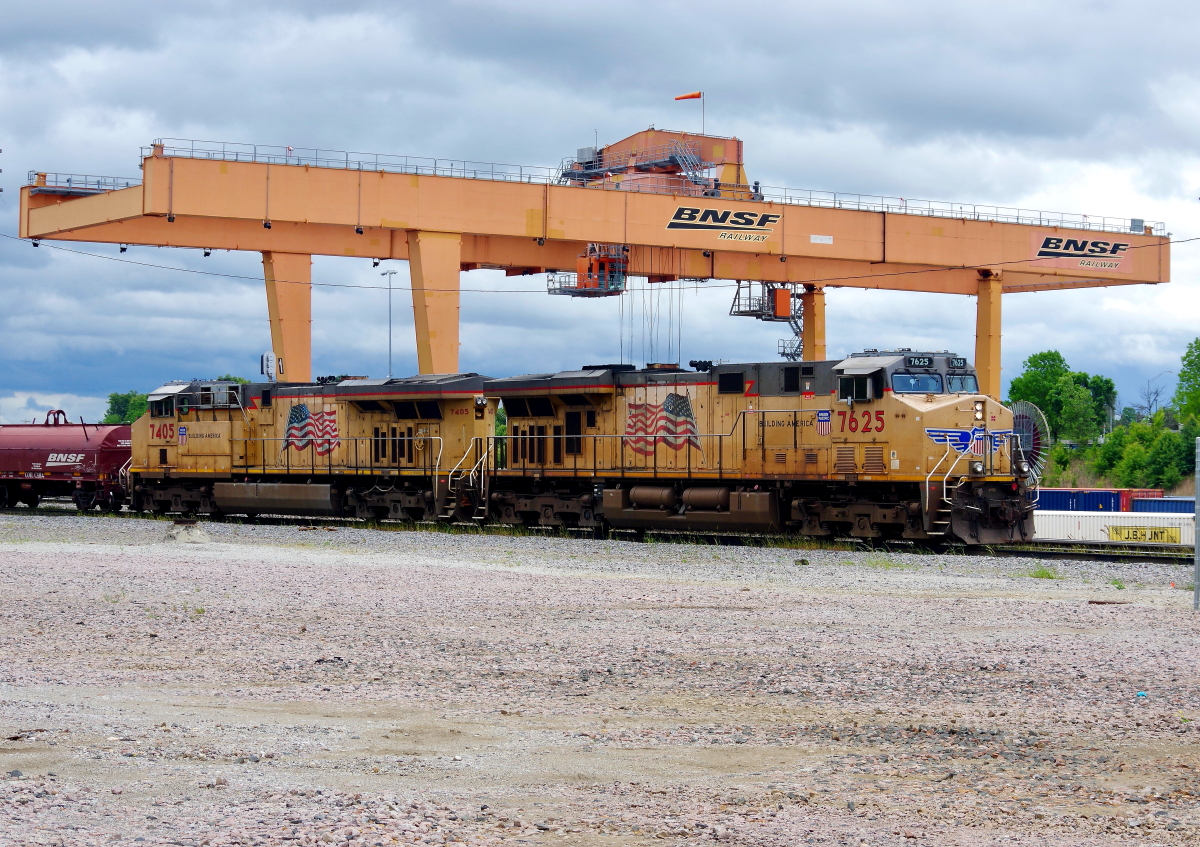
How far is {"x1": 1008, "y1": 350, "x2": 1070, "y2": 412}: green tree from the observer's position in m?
112

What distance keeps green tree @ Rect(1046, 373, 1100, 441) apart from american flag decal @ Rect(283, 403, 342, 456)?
86.5 m

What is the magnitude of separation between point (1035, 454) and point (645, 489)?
7.16 m

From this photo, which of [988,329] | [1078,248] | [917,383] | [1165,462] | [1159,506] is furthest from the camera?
[1165,462]

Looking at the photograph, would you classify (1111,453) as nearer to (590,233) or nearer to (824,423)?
(590,233)

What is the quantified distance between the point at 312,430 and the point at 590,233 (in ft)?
41.1

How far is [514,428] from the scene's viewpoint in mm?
26828

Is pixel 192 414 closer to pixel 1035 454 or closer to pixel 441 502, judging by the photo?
pixel 441 502

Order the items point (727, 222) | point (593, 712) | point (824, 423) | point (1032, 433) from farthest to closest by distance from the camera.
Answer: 1. point (727, 222)
2. point (1032, 433)
3. point (824, 423)
4. point (593, 712)

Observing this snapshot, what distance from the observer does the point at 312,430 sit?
30172 mm

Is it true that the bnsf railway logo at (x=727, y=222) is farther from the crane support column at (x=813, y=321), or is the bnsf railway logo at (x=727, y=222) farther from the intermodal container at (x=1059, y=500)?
the intermodal container at (x=1059, y=500)

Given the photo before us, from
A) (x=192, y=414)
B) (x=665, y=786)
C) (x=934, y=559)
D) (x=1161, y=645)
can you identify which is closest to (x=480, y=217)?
(x=192, y=414)

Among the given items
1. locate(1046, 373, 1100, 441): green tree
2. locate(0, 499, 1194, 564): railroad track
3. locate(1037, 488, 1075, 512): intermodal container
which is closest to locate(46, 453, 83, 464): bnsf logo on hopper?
locate(0, 499, 1194, 564): railroad track

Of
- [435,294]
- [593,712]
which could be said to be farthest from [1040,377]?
[593,712]

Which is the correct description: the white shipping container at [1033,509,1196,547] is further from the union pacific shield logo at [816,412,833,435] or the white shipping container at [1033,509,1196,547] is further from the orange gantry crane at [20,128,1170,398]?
the orange gantry crane at [20,128,1170,398]
